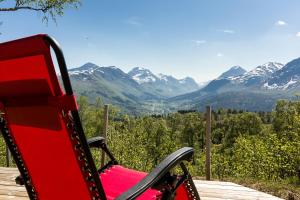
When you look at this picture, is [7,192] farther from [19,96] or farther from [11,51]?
[11,51]

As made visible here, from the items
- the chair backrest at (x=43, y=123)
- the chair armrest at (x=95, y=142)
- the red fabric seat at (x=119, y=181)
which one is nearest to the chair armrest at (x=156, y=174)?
the chair backrest at (x=43, y=123)

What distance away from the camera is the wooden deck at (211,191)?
495 centimetres

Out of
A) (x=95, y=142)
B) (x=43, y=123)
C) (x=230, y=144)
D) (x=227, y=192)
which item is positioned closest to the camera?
(x=43, y=123)

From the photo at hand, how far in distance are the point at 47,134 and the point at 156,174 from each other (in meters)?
0.62

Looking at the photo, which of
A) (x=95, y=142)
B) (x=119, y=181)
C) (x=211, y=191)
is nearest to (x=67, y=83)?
(x=119, y=181)

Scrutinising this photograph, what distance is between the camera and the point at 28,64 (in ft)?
5.77

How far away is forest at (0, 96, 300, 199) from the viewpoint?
56.3 feet

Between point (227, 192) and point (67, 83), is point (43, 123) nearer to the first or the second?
point (67, 83)

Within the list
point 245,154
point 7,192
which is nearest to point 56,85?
point 7,192

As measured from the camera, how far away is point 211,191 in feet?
18.3

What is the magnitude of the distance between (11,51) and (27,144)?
23.8 inches

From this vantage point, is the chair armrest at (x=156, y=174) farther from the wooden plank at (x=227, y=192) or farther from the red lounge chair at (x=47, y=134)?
the wooden plank at (x=227, y=192)

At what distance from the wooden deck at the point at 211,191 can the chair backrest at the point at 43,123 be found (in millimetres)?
2831

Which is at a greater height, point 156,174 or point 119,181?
point 156,174
